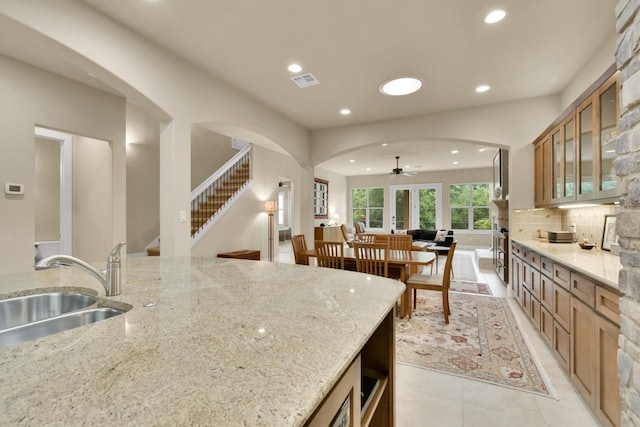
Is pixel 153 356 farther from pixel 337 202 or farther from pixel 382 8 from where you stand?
pixel 337 202

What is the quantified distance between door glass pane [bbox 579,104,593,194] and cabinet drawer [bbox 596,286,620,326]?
1.25m

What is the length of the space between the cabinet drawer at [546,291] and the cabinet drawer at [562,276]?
143 millimetres

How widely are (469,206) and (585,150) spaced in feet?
26.9

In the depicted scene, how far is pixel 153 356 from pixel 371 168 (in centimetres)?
996

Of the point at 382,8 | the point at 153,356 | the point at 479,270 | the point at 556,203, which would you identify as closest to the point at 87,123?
the point at 382,8

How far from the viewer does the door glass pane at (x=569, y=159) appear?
2.85 metres

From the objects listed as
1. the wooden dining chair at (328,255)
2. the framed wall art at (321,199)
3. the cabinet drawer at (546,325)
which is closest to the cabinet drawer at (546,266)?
the cabinet drawer at (546,325)

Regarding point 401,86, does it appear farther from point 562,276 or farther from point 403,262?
point 562,276

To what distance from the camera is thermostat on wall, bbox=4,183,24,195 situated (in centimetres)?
295

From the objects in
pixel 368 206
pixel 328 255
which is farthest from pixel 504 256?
pixel 368 206

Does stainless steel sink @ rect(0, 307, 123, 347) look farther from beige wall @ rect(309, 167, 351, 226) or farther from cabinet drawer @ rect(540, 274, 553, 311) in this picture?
beige wall @ rect(309, 167, 351, 226)

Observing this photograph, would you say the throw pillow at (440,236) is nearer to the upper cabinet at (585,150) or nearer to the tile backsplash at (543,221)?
the tile backsplash at (543,221)

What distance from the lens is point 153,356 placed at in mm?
699

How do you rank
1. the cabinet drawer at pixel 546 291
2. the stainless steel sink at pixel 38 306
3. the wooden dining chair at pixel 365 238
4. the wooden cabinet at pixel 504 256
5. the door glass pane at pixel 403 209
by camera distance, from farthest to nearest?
the door glass pane at pixel 403 209, the wooden cabinet at pixel 504 256, the wooden dining chair at pixel 365 238, the cabinet drawer at pixel 546 291, the stainless steel sink at pixel 38 306
